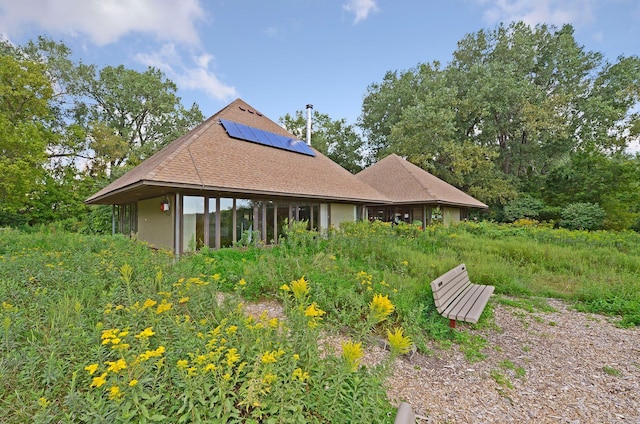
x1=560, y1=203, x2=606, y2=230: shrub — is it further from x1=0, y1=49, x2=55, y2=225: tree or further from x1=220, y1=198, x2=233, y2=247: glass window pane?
x1=0, y1=49, x2=55, y2=225: tree

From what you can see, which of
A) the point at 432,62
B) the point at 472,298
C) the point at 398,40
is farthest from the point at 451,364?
the point at 432,62

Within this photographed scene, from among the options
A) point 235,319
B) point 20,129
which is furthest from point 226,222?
point 20,129

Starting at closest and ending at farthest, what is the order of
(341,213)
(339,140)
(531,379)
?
(531,379) → (341,213) → (339,140)

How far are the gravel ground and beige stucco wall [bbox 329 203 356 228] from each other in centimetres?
948

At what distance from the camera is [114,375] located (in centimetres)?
162

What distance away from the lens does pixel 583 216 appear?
18969mm

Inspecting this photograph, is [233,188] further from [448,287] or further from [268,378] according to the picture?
[268,378]

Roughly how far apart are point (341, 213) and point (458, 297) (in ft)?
32.2

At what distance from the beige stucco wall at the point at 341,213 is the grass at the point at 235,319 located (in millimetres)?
5188

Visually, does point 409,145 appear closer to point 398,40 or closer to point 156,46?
point 398,40

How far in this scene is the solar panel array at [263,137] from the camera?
12406 mm

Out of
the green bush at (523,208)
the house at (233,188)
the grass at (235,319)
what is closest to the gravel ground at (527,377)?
the grass at (235,319)

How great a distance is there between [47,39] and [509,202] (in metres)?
38.9

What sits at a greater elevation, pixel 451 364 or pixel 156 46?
pixel 156 46
